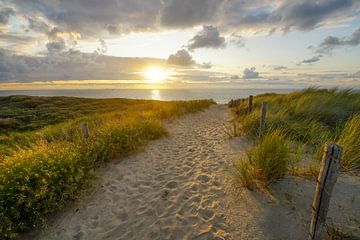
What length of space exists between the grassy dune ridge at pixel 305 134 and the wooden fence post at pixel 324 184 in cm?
136

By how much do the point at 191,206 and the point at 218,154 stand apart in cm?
290

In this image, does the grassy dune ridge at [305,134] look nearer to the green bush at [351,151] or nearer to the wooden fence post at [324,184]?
the green bush at [351,151]

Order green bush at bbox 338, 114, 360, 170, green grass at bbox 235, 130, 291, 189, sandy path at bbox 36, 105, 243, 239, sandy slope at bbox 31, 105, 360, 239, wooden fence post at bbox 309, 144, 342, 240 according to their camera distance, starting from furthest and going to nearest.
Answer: green bush at bbox 338, 114, 360, 170 → green grass at bbox 235, 130, 291, 189 → sandy path at bbox 36, 105, 243, 239 → sandy slope at bbox 31, 105, 360, 239 → wooden fence post at bbox 309, 144, 342, 240

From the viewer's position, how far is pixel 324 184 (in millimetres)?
2156

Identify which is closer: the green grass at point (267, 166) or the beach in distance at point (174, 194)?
the beach in distance at point (174, 194)

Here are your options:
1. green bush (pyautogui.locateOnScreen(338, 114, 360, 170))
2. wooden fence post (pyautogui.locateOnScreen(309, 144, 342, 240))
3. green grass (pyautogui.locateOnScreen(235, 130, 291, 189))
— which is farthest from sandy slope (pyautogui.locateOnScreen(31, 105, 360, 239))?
green bush (pyautogui.locateOnScreen(338, 114, 360, 170))

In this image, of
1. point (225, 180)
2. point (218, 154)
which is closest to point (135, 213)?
point (225, 180)

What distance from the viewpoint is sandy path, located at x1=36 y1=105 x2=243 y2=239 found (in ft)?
10.0

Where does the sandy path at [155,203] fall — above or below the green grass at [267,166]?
below

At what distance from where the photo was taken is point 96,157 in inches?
212

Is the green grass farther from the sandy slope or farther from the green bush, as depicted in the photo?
the green bush

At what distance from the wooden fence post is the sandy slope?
41 cm

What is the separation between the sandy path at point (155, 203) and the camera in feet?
10.0

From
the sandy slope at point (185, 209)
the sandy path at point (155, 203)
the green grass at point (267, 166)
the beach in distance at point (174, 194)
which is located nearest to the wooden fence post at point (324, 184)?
the beach in distance at point (174, 194)
